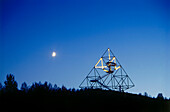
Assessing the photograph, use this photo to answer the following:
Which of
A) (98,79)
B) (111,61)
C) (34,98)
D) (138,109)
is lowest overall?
(138,109)

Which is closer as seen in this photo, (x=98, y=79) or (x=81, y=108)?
(x=81, y=108)

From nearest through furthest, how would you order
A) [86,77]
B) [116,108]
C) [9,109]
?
[9,109]
[116,108]
[86,77]

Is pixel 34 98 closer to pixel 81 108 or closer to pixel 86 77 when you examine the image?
pixel 81 108

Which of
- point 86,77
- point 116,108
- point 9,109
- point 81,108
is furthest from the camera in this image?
point 86,77

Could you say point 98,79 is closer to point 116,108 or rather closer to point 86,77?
point 86,77

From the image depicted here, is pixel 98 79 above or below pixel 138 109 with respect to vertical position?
above

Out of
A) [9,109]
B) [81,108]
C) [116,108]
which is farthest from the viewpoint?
[116,108]

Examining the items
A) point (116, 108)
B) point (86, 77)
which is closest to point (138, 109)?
point (116, 108)

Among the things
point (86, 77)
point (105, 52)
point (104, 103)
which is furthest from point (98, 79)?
point (104, 103)

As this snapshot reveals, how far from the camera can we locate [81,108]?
1123cm

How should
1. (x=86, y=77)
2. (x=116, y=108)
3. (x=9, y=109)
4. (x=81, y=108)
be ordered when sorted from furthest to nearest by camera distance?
(x=86, y=77), (x=116, y=108), (x=81, y=108), (x=9, y=109)

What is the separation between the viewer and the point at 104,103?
41.6ft

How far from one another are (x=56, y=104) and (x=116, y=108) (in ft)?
12.1

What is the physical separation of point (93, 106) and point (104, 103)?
119 cm
